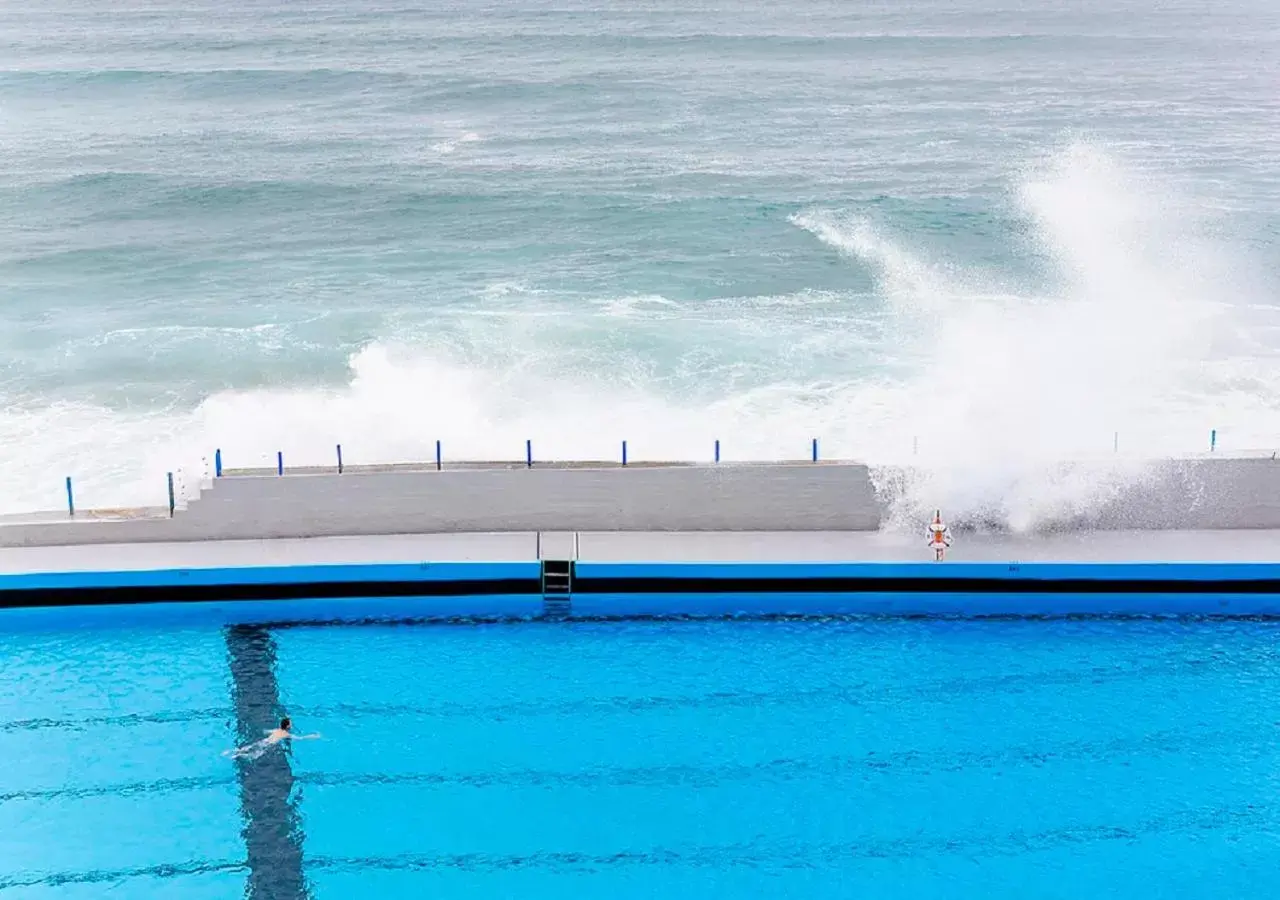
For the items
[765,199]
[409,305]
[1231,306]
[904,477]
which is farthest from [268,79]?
[904,477]

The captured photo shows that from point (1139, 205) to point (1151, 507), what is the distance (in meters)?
21.3

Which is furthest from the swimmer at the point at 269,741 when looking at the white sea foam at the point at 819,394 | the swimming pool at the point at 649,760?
the white sea foam at the point at 819,394

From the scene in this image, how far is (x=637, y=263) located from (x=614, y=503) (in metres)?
15.9

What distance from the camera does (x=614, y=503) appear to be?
706 inches

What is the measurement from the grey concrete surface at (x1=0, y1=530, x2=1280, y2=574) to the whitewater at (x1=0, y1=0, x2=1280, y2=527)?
0.65m

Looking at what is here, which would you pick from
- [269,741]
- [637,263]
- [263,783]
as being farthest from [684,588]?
[637,263]

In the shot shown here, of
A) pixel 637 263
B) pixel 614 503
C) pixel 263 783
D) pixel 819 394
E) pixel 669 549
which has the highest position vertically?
pixel 637 263

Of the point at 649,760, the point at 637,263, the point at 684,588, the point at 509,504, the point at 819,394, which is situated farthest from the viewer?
the point at 637,263

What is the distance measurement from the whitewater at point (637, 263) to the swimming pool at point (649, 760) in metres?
3.24

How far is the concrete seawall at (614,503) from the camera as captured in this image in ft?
58.2

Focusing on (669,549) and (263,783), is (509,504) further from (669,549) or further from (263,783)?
(263,783)

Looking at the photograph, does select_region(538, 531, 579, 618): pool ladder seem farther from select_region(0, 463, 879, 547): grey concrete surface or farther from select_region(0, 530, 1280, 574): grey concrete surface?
select_region(0, 463, 879, 547): grey concrete surface

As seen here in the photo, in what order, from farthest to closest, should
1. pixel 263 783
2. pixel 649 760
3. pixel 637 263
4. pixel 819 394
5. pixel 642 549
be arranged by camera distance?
1. pixel 637 263
2. pixel 819 394
3. pixel 642 549
4. pixel 649 760
5. pixel 263 783

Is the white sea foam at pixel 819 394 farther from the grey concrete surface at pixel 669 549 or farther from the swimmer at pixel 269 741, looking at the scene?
the swimmer at pixel 269 741
